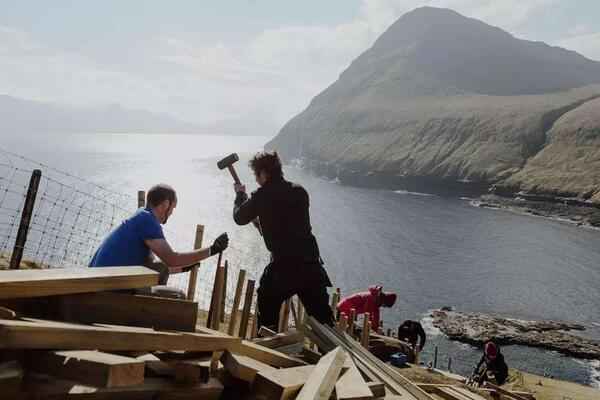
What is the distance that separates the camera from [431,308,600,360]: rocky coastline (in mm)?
47344

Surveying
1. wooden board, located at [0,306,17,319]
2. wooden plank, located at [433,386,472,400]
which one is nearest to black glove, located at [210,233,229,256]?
wooden board, located at [0,306,17,319]

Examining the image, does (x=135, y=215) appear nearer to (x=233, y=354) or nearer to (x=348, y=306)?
(x=233, y=354)

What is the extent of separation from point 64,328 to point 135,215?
1792mm

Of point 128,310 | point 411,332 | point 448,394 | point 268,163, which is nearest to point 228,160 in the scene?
point 268,163

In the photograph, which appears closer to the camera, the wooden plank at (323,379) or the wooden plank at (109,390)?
the wooden plank at (109,390)

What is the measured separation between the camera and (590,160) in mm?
132125

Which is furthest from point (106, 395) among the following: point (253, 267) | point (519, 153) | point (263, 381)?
point (519, 153)

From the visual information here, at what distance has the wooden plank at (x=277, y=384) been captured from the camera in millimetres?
3486

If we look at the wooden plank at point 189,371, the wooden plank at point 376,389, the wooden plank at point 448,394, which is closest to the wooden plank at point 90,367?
the wooden plank at point 189,371

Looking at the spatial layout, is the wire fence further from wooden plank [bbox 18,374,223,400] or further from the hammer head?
wooden plank [bbox 18,374,223,400]

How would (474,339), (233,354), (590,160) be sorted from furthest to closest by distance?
1. (590,160)
2. (474,339)
3. (233,354)

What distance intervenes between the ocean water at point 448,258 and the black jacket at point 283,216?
133 feet

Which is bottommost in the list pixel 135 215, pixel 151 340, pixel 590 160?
pixel 151 340

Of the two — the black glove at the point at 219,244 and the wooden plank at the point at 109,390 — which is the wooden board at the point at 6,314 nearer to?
the wooden plank at the point at 109,390
